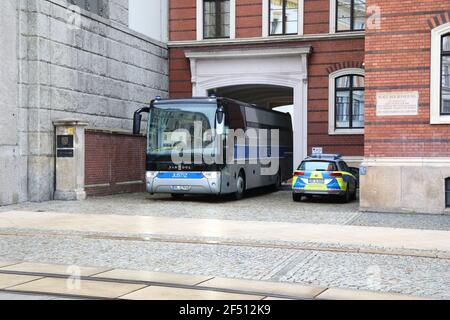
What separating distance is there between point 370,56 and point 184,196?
856 cm

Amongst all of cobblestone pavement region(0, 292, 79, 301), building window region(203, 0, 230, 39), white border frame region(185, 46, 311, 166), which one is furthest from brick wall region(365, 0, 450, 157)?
cobblestone pavement region(0, 292, 79, 301)

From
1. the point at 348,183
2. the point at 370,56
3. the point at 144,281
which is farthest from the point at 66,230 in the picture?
the point at 348,183

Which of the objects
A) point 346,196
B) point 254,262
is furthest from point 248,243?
point 346,196

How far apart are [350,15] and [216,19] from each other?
5.57 metres

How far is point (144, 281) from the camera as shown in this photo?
795cm

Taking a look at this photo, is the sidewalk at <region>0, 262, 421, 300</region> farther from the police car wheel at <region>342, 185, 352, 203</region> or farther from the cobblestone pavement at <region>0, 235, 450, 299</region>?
the police car wheel at <region>342, 185, 352, 203</region>

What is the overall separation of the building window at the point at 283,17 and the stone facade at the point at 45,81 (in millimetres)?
6598

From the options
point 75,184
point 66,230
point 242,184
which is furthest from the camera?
point 242,184

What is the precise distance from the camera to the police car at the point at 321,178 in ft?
65.5

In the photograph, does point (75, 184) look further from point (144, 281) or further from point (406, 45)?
point (144, 281)

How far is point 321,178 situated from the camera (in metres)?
20.0

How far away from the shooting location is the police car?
19953 mm

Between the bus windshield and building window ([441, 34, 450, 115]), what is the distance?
6524mm

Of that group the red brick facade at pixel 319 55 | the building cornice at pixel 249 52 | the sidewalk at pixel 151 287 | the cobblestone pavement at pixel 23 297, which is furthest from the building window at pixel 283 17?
the cobblestone pavement at pixel 23 297
